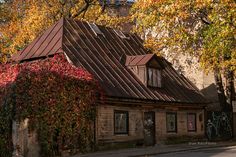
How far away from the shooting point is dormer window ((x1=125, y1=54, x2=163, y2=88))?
2619 centimetres

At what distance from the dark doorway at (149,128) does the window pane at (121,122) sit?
1.75 m

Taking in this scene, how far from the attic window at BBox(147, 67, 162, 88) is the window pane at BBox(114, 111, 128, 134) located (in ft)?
11.2

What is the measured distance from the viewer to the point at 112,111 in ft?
75.3

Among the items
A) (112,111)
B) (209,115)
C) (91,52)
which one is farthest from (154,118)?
(209,115)

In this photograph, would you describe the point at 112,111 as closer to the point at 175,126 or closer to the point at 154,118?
the point at 154,118

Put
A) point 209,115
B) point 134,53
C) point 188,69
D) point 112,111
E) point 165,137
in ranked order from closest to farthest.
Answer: point 112,111 < point 165,137 < point 134,53 < point 209,115 < point 188,69

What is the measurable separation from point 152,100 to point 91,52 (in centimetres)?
444

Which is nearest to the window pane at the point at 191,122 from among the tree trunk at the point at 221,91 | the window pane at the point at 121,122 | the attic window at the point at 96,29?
the tree trunk at the point at 221,91

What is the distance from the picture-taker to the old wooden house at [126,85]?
75.8 feet

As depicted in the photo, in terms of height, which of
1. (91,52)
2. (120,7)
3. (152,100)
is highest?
(120,7)

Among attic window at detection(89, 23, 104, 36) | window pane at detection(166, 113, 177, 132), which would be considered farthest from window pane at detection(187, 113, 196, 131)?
attic window at detection(89, 23, 104, 36)

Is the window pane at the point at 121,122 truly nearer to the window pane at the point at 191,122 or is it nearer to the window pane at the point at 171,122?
the window pane at the point at 171,122

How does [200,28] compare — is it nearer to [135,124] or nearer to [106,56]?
[106,56]

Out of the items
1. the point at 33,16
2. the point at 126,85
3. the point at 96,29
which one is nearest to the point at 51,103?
the point at 126,85
